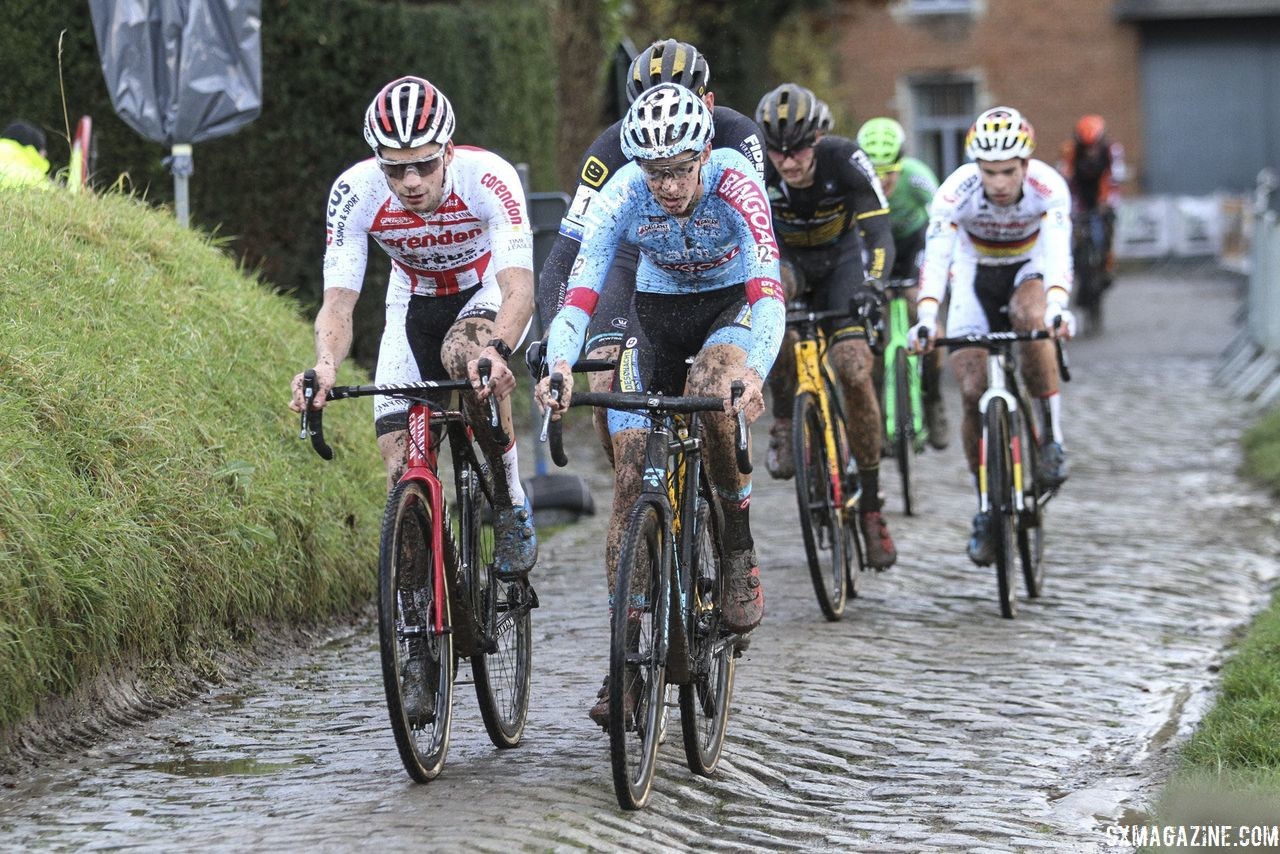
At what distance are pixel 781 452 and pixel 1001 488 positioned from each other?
1302 millimetres

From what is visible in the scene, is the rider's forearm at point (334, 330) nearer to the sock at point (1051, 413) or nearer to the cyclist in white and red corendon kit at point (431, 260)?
the cyclist in white and red corendon kit at point (431, 260)

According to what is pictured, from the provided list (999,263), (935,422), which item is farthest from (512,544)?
(935,422)

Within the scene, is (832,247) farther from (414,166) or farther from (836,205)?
(414,166)

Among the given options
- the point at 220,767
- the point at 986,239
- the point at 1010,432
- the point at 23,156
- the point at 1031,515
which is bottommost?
the point at 220,767

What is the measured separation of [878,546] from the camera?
9180 millimetres

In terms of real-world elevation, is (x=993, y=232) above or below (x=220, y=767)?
above

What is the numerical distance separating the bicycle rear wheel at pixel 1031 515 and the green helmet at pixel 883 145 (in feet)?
10.6

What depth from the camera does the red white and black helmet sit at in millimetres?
6055

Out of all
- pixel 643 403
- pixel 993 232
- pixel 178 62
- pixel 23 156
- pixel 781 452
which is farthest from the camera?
pixel 23 156

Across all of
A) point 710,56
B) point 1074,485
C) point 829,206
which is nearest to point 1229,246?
point 710,56

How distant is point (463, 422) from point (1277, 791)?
275 cm

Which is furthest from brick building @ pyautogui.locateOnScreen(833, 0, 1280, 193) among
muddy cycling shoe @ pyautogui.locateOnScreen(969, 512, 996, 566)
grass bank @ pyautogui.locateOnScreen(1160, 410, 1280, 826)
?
grass bank @ pyautogui.locateOnScreen(1160, 410, 1280, 826)

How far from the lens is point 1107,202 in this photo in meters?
23.0

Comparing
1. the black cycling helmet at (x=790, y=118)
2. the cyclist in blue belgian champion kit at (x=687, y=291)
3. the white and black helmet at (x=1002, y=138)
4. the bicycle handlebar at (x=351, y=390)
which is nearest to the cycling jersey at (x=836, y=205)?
the black cycling helmet at (x=790, y=118)
